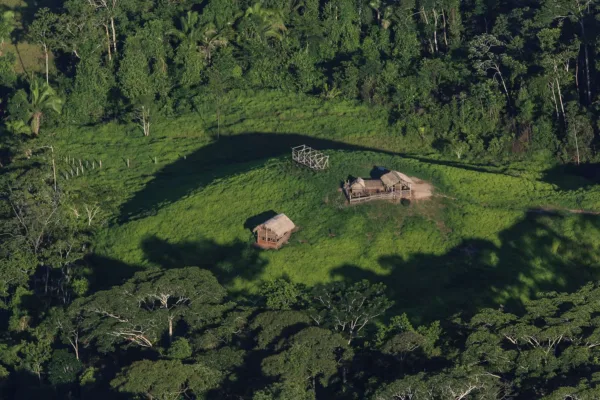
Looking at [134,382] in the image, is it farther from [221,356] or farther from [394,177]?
[394,177]

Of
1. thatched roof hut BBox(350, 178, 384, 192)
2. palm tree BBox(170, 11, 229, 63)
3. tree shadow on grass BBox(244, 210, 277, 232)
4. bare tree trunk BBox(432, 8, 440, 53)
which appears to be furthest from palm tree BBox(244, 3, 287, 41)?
thatched roof hut BBox(350, 178, 384, 192)

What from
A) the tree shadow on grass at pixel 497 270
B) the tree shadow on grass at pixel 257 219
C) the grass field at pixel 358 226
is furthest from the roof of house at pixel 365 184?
the tree shadow on grass at pixel 257 219

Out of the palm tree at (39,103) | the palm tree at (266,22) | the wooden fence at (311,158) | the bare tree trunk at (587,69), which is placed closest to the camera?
the wooden fence at (311,158)

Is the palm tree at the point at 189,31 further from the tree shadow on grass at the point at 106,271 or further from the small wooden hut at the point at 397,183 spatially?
the small wooden hut at the point at 397,183

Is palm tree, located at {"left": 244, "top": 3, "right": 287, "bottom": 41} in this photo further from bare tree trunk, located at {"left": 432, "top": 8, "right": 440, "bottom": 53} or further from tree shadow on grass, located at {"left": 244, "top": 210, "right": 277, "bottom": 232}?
tree shadow on grass, located at {"left": 244, "top": 210, "right": 277, "bottom": 232}

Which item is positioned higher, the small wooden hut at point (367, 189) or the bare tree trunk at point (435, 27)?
the bare tree trunk at point (435, 27)

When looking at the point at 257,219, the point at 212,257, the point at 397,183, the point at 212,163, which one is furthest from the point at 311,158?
the point at 212,163
